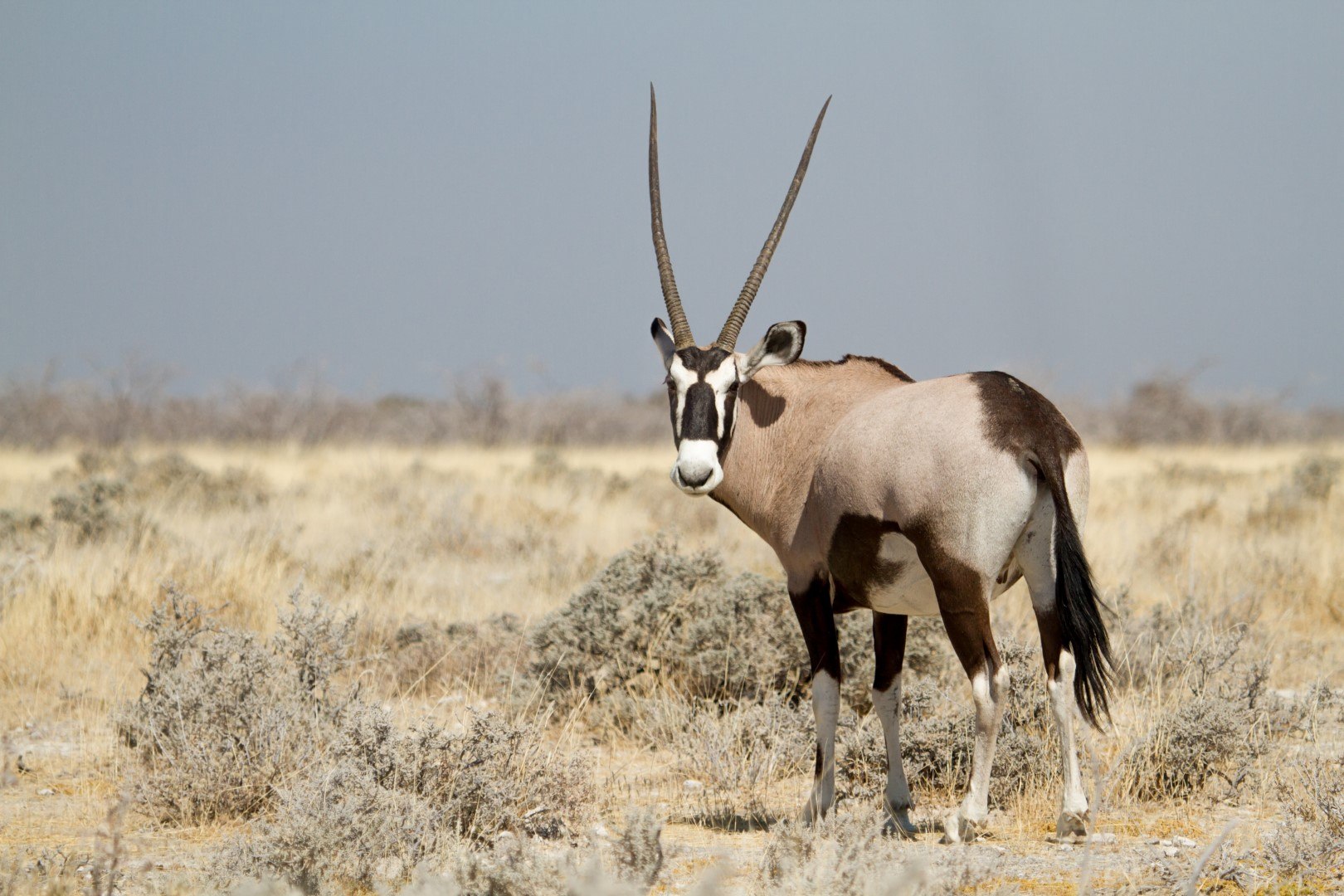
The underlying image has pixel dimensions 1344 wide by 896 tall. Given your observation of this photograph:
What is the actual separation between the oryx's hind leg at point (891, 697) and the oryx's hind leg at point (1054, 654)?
2.27ft

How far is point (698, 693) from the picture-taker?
289 inches

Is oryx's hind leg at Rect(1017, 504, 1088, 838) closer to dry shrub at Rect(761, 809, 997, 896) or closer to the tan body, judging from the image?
the tan body

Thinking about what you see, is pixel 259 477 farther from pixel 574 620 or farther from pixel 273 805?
pixel 273 805

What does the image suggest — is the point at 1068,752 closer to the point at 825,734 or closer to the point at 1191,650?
the point at 825,734

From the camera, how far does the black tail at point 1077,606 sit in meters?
4.60

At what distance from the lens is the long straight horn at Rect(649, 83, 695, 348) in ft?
18.6

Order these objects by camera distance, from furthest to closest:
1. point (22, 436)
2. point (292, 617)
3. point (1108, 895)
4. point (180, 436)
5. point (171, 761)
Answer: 1. point (180, 436)
2. point (22, 436)
3. point (292, 617)
4. point (171, 761)
5. point (1108, 895)

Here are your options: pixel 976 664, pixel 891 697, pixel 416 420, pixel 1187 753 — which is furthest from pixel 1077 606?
pixel 416 420

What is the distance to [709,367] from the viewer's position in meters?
5.41

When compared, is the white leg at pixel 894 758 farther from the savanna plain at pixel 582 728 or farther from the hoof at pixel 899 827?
the savanna plain at pixel 582 728

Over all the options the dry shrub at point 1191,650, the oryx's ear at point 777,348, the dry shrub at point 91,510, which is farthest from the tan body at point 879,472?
the dry shrub at point 91,510

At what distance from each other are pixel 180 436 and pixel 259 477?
62.7 feet

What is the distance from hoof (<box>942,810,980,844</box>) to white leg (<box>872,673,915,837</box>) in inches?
17.8

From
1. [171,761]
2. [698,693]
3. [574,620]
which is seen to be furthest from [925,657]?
[171,761]
